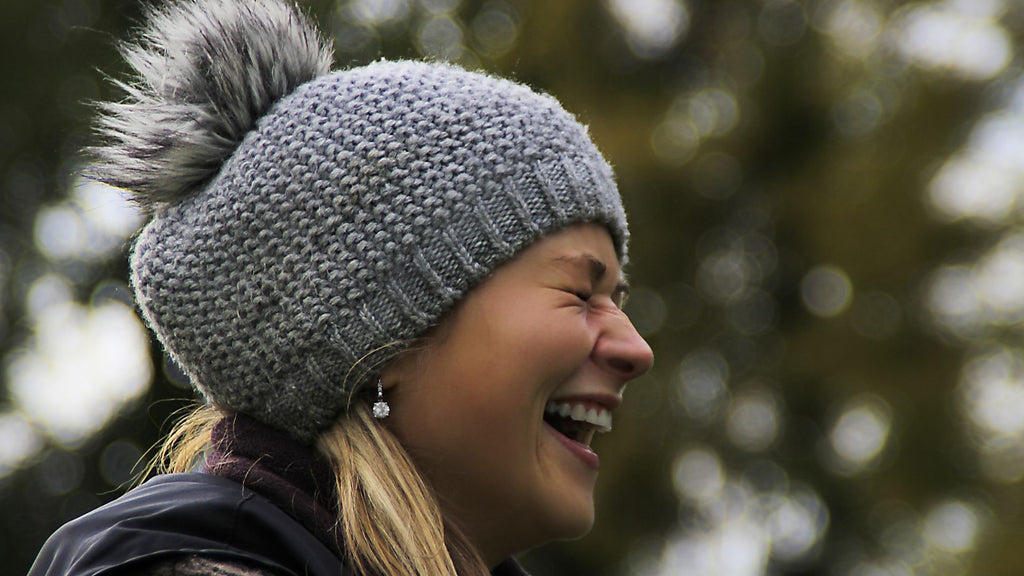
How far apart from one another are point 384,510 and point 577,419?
48cm

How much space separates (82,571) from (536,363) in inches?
37.3

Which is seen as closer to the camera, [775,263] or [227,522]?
[227,522]

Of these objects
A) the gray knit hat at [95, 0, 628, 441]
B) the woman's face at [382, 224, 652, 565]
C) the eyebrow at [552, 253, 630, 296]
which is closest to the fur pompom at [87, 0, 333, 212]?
the gray knit hat at [95, 0, 628, 441]

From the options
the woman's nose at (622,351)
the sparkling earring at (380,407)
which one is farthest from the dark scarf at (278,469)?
the woman's nose at (622,351)

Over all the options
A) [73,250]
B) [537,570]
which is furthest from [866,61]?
[73,250]

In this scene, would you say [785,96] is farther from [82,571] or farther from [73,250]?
[82,571]

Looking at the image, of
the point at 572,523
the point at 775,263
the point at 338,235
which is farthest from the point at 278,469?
the point at 775,263

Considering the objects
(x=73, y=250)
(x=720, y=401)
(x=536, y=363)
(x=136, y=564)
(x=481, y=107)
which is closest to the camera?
(x=136, y=564)

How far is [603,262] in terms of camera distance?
253 cm

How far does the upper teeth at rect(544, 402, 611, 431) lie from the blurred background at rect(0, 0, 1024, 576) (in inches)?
202

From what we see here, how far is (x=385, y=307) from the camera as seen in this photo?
234cm

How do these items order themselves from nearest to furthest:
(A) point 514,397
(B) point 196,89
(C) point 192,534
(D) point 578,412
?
(C) point 192,534, (A) point 514,397, (D) point 578,412, (B) point 196,89

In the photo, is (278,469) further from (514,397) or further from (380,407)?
(514,397)

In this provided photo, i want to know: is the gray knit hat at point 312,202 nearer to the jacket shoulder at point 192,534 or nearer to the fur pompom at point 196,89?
the fur pompom at point 196,89
